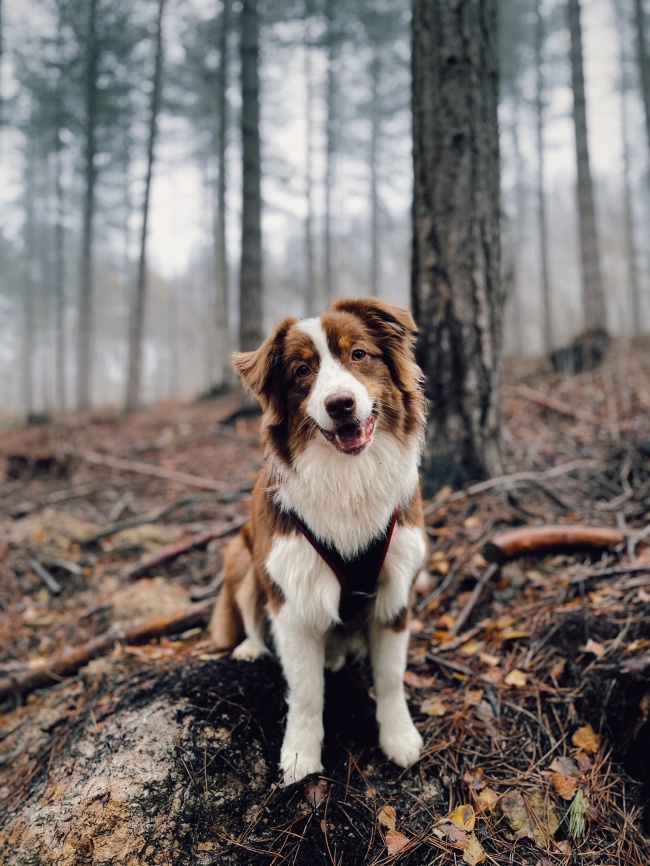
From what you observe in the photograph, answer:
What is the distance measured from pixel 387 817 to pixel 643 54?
2065 cm

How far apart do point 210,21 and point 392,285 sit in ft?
112

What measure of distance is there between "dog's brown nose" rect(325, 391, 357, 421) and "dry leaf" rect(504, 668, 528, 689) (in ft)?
5.71

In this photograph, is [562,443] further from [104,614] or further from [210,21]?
[210,21]

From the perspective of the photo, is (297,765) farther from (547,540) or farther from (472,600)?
(547,540)

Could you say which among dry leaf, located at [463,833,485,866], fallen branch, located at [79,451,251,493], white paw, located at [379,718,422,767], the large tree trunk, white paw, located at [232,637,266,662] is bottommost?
dry leaf, located at [463,833,485,866]

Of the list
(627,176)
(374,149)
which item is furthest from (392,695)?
(627,176)

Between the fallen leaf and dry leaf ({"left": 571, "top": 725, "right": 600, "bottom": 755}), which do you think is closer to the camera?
the fallen leaf

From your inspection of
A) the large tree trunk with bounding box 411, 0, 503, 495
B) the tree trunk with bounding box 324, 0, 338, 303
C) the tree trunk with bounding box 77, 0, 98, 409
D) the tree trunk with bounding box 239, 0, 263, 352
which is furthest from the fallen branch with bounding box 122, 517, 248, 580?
the tree trunk with bounding box 324, 0, 338, 303

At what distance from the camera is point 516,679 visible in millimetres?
2621

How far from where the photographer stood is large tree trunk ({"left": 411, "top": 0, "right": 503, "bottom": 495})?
402 cm

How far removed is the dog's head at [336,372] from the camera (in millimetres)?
2242

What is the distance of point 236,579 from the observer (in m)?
2.93

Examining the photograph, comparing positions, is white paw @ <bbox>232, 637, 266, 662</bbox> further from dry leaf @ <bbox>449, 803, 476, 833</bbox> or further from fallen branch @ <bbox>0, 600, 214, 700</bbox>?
dry leaf @ <bbox>449, 803, 476, 833</bbox>

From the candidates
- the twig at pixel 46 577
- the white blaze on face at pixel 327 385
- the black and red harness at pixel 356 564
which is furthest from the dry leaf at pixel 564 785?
the twig at pixel 46 577
